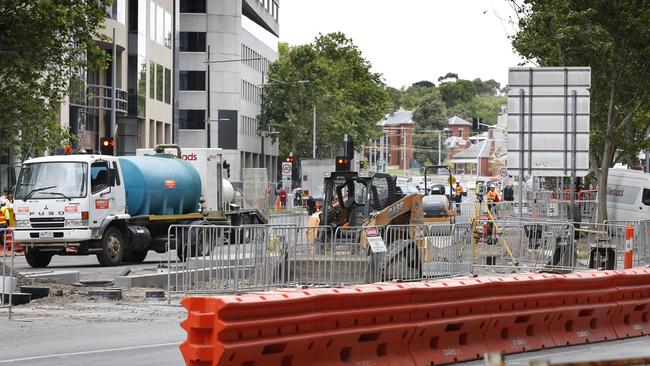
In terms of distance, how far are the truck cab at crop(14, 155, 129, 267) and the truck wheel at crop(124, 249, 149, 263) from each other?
219 cm

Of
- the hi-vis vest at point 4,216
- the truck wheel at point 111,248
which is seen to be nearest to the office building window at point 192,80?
the hi-vis vest at point 4,216

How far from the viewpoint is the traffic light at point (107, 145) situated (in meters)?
33.3

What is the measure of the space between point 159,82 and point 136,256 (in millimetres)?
40821

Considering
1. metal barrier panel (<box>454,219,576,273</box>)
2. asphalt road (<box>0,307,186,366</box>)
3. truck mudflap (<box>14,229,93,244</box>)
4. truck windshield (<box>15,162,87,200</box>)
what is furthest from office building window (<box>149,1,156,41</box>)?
asphalt road (<box>0,307,186,366</box>)

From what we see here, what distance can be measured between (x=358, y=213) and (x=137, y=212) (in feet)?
29.7

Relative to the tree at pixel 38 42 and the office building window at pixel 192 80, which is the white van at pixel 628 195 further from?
the office building window at pixel 192 80

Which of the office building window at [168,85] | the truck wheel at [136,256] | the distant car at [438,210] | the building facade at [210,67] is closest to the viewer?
the truck wheel at [136,256]

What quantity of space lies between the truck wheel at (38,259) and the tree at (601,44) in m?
15.4

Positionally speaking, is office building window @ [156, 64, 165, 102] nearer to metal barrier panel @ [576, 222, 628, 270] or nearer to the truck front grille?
the truck front grille

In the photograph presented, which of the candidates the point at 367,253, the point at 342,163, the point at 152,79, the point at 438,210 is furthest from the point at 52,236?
the point at 152,79

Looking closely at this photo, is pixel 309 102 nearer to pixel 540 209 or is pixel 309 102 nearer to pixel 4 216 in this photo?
pixel 540 209

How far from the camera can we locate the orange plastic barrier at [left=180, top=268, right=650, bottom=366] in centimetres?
1139

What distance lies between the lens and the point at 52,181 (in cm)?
2980

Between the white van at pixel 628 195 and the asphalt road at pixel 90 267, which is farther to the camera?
the white van at pixel 628 195
